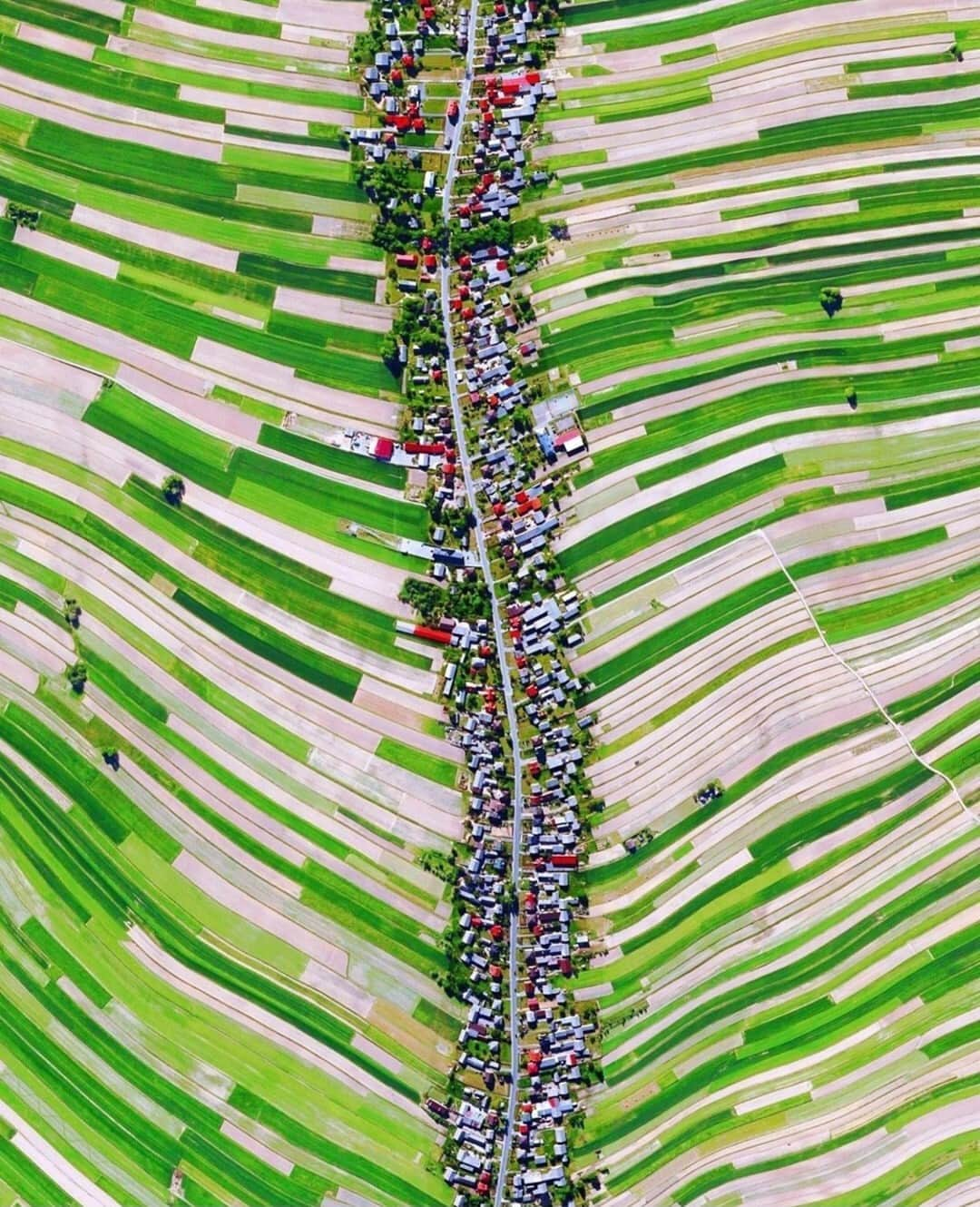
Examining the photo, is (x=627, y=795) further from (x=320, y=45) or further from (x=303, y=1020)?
(x=320, y=45)

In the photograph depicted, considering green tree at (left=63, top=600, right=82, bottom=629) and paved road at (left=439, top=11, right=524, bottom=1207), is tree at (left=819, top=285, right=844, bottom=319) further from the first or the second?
green tree at (left=63, top=600, right=82, bottom=629)

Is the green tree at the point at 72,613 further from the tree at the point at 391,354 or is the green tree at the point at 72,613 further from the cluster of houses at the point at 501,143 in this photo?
the cluster of houses at the point at 501,143

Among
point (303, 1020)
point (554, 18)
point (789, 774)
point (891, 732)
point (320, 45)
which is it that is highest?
point (554, 18)

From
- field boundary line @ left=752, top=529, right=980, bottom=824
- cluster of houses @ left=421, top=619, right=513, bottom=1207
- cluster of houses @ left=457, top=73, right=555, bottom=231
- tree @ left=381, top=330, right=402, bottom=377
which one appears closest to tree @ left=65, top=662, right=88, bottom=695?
cluster of houses @ left=421, top=619, right=513, bottom=1207

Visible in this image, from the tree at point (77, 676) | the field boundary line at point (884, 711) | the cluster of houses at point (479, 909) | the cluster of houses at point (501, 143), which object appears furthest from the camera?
the field boundary line at point (884, 711)

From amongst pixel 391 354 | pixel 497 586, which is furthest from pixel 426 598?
pixel 391 354

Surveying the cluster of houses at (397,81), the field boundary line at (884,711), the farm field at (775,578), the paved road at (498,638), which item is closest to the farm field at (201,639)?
the cluster of houses at (397,81)

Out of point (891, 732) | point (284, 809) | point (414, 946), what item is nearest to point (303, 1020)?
point (414, 946)
